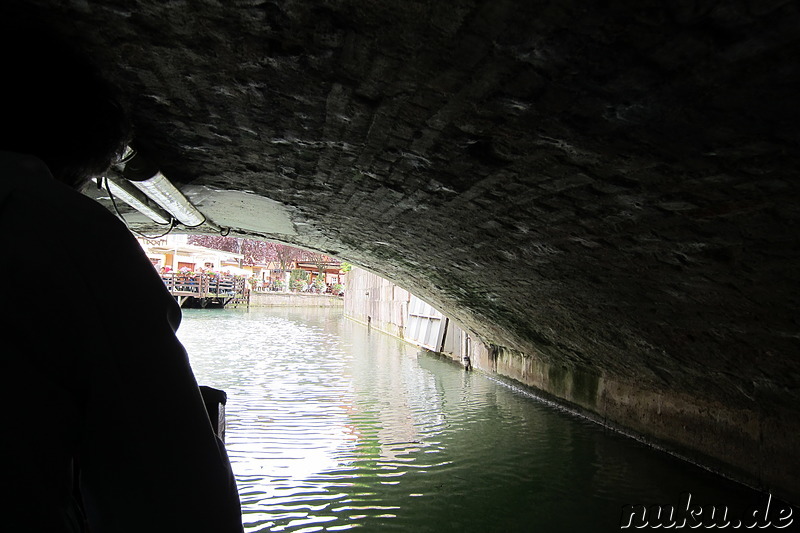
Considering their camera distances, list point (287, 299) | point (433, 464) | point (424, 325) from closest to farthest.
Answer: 1. point (433, 464)
2. point (424, 325)
3. point (287, 299)

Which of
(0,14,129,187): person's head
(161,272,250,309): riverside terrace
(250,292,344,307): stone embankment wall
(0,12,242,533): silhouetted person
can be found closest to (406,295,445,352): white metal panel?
(0,14,129,187): person's head

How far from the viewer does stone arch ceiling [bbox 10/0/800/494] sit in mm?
1449

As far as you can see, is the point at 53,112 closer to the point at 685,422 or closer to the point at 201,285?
the point at 685,422

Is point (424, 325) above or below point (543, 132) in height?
below

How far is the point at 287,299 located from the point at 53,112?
98.6 ft

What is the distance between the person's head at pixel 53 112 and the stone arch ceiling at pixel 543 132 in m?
0.73

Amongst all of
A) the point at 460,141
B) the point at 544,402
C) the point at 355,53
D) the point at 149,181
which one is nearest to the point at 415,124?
the point at 460,141

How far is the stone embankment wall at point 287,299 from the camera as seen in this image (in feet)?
96.9

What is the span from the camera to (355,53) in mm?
1718

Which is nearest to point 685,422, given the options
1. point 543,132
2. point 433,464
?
point 433,464

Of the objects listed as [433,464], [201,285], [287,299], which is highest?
[201,285]

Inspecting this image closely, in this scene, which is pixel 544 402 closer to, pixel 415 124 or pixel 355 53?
pixel 415 124

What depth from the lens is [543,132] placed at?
198 cm

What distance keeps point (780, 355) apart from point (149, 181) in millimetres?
3476
